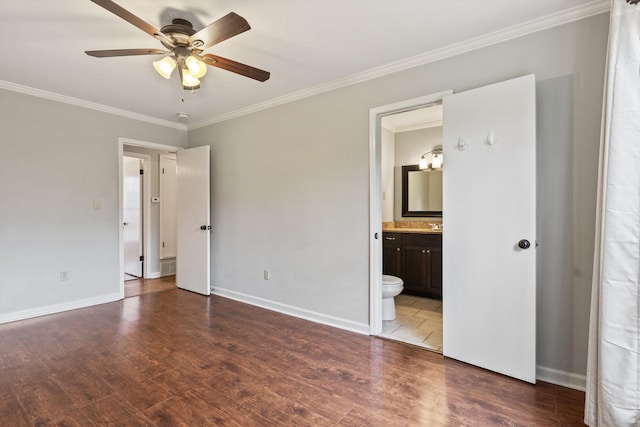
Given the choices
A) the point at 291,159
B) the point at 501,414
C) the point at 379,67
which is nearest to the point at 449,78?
the point at 379,67

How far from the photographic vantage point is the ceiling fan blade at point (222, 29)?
1.59 meters

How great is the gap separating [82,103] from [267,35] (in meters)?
2.75

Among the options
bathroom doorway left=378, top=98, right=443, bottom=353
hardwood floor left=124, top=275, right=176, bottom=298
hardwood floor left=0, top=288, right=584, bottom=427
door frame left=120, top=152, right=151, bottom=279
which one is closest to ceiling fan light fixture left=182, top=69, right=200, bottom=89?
bathroom doorway left=378, top=98, right=443, bottom=353

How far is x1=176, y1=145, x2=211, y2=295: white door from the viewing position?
13.7 feet

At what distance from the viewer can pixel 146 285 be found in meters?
4.76

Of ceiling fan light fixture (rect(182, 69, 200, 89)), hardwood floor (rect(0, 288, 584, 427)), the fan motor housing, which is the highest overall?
the fan motor housing

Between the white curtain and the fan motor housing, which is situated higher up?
the fan motor housing

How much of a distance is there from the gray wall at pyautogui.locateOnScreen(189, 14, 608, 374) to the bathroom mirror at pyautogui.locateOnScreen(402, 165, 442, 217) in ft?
6.43

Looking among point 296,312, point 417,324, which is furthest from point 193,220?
point 417,324

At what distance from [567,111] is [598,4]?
62 centimetres

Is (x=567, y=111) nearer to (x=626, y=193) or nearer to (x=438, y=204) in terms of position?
(x=626, y=193)

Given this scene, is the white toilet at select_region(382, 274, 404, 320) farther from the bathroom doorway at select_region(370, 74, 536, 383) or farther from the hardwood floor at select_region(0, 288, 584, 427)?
the bathroom doorway at select_region(370, 74, 536, 383)

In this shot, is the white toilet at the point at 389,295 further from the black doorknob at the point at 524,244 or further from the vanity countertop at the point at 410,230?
the black doorknob at the point at 524,244

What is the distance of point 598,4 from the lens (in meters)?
1.87
